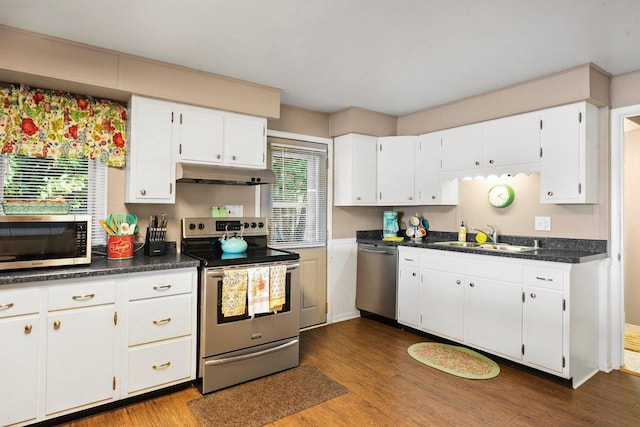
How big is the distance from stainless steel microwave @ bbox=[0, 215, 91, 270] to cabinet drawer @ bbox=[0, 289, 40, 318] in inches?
6.9

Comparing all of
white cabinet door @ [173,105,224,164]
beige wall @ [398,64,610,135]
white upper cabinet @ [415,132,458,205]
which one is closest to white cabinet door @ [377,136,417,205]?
white upper cabinet @ [415,132,458,205]

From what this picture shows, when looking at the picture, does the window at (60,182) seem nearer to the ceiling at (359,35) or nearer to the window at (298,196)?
the ceiling at (359,35)

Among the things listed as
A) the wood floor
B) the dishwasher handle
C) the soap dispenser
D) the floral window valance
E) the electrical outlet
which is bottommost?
the wood floor

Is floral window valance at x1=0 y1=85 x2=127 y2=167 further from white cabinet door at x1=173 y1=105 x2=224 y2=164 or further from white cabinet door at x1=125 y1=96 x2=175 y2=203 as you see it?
white cabinet door at x1=173 y1=105 x2=224 y2=164

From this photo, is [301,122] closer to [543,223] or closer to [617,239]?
[543,223]

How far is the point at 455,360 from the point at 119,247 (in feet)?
9.43

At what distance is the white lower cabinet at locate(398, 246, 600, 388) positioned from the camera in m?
2.69

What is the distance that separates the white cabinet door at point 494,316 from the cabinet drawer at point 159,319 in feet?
7.81

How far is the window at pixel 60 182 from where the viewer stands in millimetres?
2611

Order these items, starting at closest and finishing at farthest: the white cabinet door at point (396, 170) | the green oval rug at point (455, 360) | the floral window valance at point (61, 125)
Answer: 1. the floral window valance at point (61, 125)
2. the green oval rug at point (455, 360)
3. the white cabinet door at point (396, 170)

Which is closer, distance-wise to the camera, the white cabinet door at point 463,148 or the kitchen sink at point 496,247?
the kitchen sink at point 496,247

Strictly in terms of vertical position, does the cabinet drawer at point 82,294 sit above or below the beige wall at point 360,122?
below

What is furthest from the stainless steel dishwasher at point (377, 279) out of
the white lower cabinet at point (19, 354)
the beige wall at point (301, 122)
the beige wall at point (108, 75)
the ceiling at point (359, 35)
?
the white lower cabinet at point (19, 354)

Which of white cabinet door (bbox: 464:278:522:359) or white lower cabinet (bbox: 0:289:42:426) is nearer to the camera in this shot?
white lower cabinet (bbox: 0:289:42:426)
